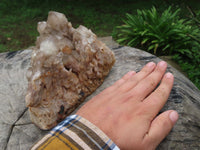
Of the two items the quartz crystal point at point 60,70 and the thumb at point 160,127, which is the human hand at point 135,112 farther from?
the quartz crystal point at point 60,70

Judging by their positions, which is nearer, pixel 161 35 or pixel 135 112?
pixel 135 112

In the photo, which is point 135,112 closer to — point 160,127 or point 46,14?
point 160,127

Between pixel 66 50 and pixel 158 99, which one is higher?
pixel 66 50

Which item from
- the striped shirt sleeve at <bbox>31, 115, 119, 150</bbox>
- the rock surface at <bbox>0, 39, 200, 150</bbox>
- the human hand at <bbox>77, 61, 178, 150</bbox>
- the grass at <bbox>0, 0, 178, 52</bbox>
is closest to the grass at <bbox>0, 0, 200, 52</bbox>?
the grass at <bbox>0, 0, 178, 52</bbox>

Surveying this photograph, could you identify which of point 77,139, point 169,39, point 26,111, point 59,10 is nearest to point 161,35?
point 169,39

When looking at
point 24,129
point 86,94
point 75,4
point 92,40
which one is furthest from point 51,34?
point 75,4

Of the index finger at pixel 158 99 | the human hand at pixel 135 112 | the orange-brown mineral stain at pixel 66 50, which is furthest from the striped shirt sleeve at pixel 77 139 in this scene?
the orange-brown mineral stain at pixel 66 50

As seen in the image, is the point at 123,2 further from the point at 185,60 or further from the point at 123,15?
the point at 185,60
